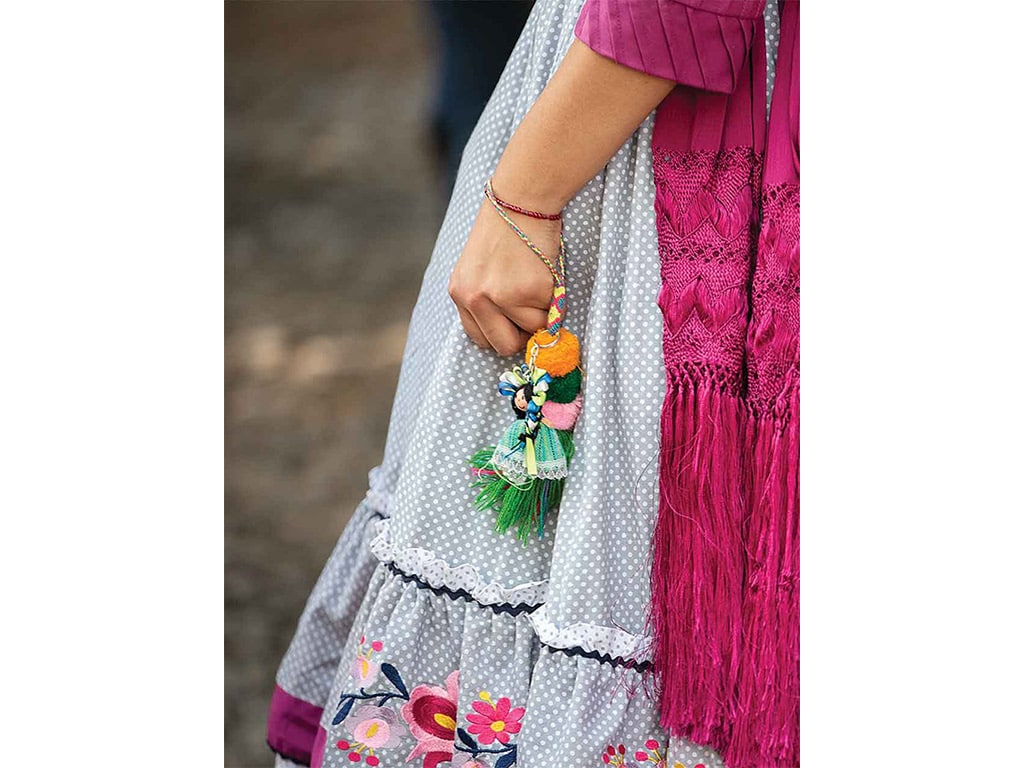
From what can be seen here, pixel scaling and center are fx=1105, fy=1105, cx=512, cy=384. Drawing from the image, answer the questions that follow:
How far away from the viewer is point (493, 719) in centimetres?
68

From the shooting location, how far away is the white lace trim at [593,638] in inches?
25.4

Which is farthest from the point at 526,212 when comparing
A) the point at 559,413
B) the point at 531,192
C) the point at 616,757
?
the point at 616,757

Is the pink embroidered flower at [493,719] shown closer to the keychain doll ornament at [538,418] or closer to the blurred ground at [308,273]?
the keychain doll ornament at [538,418]

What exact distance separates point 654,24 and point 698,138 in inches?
3.2

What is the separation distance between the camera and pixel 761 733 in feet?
2.05

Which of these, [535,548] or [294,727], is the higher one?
[535,548]

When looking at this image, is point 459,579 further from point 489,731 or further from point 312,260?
point 312,260

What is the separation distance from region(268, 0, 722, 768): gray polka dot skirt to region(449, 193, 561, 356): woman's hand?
2cm

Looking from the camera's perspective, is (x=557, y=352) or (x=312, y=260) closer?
(x=557, y=352)

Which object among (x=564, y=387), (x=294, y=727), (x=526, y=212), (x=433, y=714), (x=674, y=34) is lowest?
(x=294, y=727)

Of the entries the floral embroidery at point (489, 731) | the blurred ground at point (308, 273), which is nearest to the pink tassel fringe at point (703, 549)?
the floral embroidery at point (489, 731)

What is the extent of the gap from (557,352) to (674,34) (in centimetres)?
20
